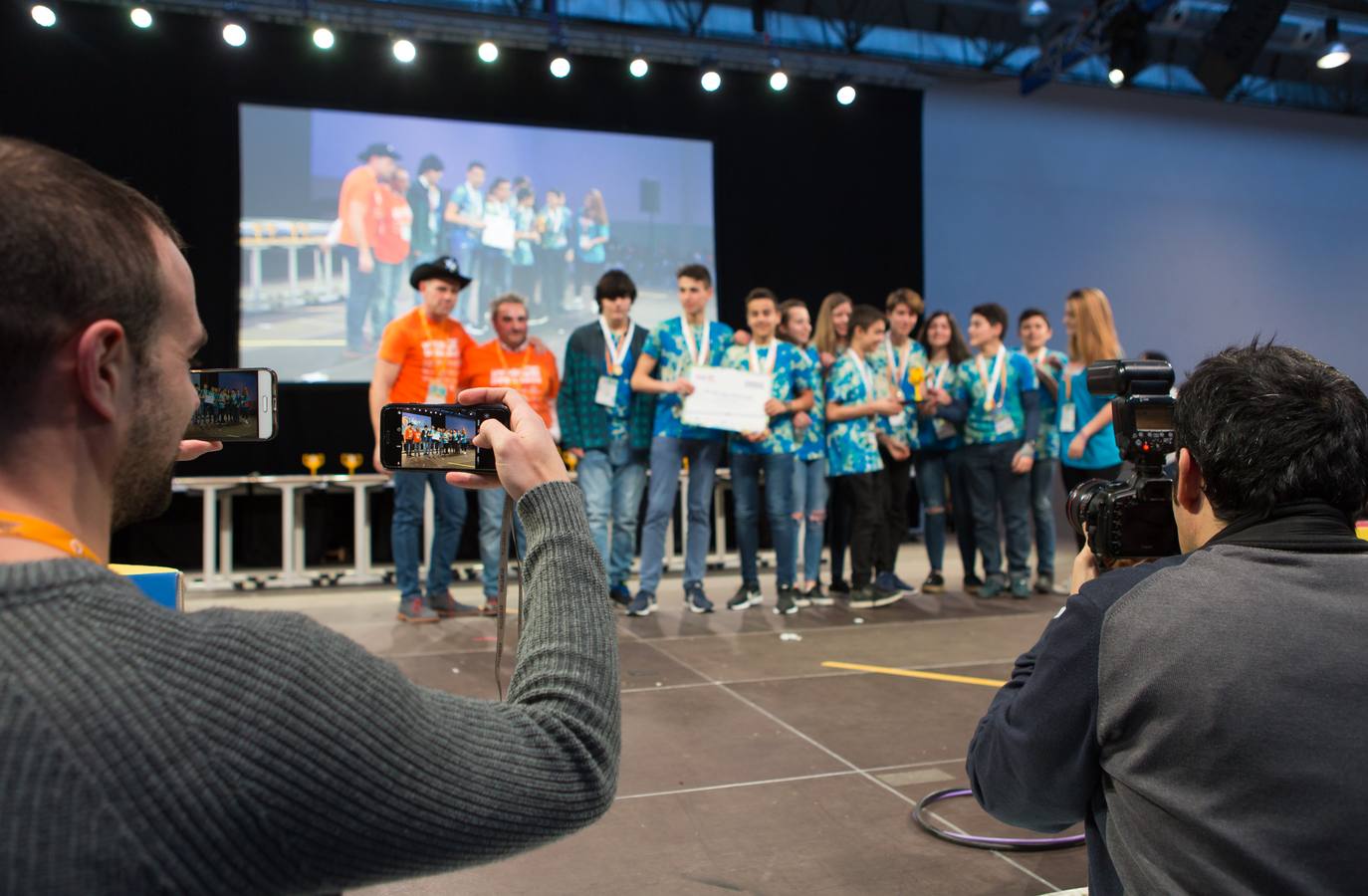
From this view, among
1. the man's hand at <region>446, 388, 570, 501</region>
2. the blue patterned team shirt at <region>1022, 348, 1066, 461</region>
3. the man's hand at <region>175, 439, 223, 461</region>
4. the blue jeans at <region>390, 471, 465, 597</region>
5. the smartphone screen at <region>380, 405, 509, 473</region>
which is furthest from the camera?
the blue patterned team shirt at <region>1022, 348, 1066, 461</region>

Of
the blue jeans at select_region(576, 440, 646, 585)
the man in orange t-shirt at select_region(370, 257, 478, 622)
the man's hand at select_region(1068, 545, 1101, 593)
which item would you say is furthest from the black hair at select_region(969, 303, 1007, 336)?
the man's hand at select_region(1068, 545, 1101, 593)

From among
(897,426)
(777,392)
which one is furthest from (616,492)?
(897,426)

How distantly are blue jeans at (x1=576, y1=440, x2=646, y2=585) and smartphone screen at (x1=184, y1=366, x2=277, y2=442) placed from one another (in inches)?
146

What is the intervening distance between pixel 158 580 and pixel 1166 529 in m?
1.80

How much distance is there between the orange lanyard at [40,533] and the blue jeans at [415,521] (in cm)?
427

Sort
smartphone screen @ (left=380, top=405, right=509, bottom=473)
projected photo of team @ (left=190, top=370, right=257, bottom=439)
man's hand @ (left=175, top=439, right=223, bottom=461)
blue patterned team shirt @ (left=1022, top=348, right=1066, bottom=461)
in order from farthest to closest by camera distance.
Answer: blue patterned team shirt @ (left=1022, top=348, right=1066, bottom=461), projected photo of team @ (left=190, top=370, right=257, bottom=439), man's hand @ (left=175, top=439, right=223, bottom=461), smartphone screen @ (left=380, top=405, right=509, bottom=473)

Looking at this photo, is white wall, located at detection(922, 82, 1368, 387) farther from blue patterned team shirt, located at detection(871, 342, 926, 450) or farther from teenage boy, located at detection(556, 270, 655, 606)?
teenage boy, located at detection(556, 270, 655, 606)

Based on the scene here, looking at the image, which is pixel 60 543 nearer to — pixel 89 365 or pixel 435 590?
pixel 89 365

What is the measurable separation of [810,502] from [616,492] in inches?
40.8

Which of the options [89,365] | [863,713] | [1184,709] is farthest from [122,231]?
[863,713]

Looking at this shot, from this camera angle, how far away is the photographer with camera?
3.15ft

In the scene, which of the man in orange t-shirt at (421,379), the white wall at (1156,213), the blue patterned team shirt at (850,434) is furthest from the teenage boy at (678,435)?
the white wall at (1156,213)

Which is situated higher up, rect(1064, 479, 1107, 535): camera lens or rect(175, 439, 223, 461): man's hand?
rect(175, 439, 223, 461): man's hand

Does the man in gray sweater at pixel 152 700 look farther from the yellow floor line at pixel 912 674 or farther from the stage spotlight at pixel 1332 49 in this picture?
the stage spotlight at pixel 1332 49
